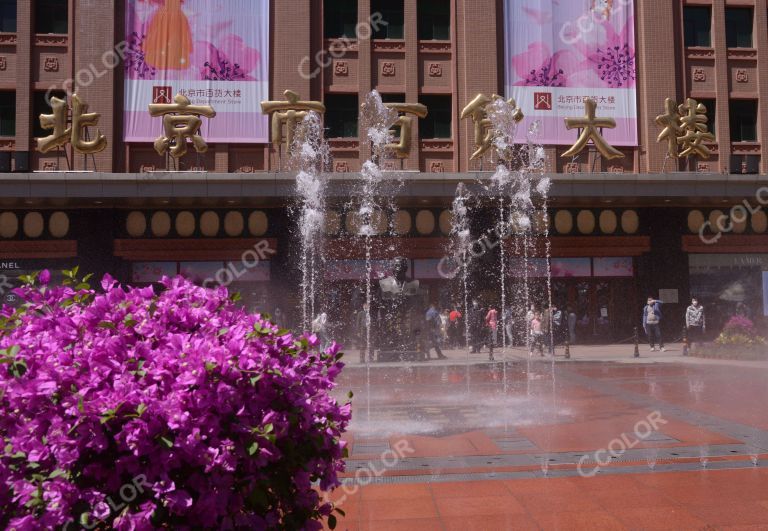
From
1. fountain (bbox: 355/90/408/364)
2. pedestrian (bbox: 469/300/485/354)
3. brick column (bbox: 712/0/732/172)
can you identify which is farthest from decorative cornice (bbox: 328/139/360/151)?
brick column (bbox: 712/0/732/172)

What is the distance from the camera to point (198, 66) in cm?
2269

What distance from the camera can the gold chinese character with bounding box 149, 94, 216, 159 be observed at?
21625mm

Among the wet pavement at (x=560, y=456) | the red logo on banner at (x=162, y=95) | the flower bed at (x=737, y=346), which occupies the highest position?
the red logo on banner at (x=162, y=95)

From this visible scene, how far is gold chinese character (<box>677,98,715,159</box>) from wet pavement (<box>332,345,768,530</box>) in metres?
12.9

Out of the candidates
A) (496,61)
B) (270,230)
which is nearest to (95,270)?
(270,230)

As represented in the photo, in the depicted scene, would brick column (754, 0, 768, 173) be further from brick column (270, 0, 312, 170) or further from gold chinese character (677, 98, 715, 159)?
brick column (270, 0, 312, 170)

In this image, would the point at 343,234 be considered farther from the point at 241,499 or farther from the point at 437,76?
the point at 241,499

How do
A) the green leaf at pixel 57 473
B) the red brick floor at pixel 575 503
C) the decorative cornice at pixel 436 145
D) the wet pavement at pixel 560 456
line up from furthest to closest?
the decorative cornice at pixel 436 145 → the wet pavement at pixel 560 456 → the red brick floor at pixel 575 503 → the green leaf at pixel 57 473

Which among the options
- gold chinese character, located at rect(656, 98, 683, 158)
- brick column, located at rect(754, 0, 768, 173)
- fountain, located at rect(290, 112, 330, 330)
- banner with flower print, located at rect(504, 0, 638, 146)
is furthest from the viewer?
brick column, located at rect(754, 0, 768, 173)

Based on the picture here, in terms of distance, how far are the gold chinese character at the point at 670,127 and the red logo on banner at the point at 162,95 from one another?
18.2 metres

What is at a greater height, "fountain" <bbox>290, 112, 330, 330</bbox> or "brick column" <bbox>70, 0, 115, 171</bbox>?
"brick column" <bbox>70, 0, 115, 171</bbox>

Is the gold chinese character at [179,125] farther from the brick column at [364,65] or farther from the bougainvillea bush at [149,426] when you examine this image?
the bougainvillea bush at [149,426]

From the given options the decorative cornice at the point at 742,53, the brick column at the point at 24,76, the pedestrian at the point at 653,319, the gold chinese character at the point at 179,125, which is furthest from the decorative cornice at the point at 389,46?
the decorative cornice at the point at 742,53

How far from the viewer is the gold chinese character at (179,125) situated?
21625 mm
